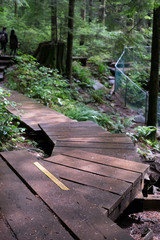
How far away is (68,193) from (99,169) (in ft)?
2.58

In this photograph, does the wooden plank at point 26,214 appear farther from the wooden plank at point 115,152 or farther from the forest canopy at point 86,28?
the forest canopy at point 86,28

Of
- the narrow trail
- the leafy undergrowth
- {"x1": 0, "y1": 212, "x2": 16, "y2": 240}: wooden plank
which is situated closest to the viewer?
{"x1": 0, "y1": 212, "x2": 16, "y2": 240}: wooden plank

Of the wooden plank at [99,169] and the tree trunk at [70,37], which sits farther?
the tree trunk at [70,37]

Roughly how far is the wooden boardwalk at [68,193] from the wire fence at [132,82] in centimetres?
881

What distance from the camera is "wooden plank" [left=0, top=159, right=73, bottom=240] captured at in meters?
1.77

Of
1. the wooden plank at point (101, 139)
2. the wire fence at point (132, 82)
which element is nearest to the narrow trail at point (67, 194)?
the wooden plank at point (101, 139)

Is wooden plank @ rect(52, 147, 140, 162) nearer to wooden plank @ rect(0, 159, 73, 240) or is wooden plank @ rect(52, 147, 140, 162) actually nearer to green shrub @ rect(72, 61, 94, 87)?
wooden plank @ rect(0, 159, 73, 240)

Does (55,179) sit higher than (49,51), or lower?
lower

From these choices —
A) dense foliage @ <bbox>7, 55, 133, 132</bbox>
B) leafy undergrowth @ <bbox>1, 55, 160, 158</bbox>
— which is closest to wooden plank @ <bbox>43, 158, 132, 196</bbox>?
leafy undergrowth @ <bbox>1, 55, 160, 158</bbox>

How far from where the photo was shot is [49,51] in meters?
13.9

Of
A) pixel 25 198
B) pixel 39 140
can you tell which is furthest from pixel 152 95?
pixel 25 198

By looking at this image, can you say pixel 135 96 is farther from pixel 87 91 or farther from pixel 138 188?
pixel 138 188

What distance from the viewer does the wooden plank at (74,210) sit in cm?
180

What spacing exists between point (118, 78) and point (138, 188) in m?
12.9
